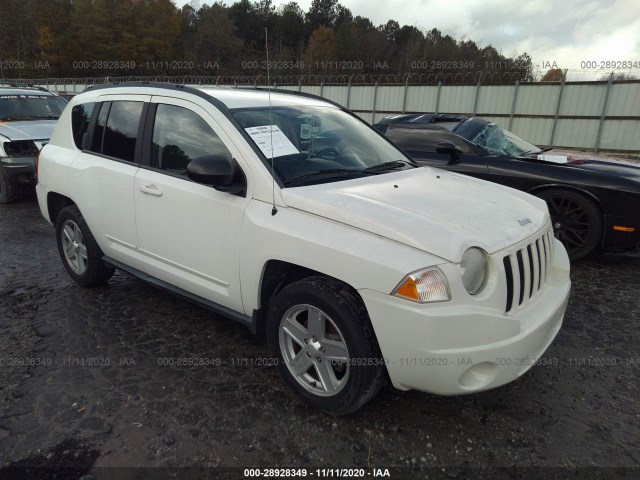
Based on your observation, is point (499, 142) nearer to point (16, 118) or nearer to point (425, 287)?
point (425, 287)

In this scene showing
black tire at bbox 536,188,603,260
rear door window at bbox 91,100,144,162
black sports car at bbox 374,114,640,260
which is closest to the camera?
rear door window at bbox 91,100,144,162

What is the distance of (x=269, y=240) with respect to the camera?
2.54 meters

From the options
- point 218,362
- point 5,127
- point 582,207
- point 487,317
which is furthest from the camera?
point 5,127

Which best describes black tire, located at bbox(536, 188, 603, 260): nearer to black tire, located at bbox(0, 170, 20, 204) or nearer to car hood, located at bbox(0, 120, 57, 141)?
car hood, located at bbox(0, 120, 57, 141)

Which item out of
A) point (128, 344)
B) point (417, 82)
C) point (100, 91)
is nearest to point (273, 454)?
point (128, 344)

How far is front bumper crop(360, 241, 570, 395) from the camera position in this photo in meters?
2.07

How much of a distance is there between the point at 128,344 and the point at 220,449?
54.4 inches

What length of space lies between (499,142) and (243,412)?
4.83 metres

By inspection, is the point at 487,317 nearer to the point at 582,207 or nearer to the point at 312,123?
the point at 312,123

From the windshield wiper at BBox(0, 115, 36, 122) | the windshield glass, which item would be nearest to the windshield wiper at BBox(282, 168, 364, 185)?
the windshield glass

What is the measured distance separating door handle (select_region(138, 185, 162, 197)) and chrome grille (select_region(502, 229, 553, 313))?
2.27m

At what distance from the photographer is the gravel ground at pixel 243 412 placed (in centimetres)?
225

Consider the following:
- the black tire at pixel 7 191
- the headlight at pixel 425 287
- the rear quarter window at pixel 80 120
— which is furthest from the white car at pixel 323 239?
the black tire at pixel 7 191

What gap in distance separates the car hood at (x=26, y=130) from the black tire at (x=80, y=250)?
13.4ft
